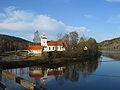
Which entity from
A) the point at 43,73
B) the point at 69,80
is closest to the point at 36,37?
the point at 43,73

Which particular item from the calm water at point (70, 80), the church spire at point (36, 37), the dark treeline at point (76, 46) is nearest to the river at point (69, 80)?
the calm water at point (70, 80)

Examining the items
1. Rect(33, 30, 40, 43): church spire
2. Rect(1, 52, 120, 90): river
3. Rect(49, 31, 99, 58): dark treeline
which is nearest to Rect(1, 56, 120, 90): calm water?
Rect(1, 52, 120, 90): river

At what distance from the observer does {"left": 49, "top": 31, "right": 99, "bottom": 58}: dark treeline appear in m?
95.1

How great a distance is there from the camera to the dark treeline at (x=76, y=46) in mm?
95125

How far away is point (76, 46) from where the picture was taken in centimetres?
10419

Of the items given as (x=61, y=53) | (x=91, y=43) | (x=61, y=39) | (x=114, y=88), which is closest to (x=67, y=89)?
Answer: (x=114, y=88)

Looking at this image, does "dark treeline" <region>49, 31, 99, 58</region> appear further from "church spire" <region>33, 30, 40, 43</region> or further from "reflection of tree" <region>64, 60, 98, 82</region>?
"reflection of tree" <region>64, 60, 98, 82</region>

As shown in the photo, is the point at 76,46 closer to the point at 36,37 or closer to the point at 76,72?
the point at 36,37

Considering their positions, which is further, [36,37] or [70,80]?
[36,37]

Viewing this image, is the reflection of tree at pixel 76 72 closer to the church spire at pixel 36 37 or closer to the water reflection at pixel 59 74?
the water reflection at pixel 59 74

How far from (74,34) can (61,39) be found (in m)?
7.37

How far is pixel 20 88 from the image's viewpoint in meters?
29.4

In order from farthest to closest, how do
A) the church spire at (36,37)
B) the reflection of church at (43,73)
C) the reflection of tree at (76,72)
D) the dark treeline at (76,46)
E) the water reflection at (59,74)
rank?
the church spire at (36,37) → the dark treeline at (76,46) → the reflection of church at (43,73) → the reflection of tree at (76,72) → the water reflection at (59,74)

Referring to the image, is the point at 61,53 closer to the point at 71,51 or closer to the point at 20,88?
the point at 71,51
